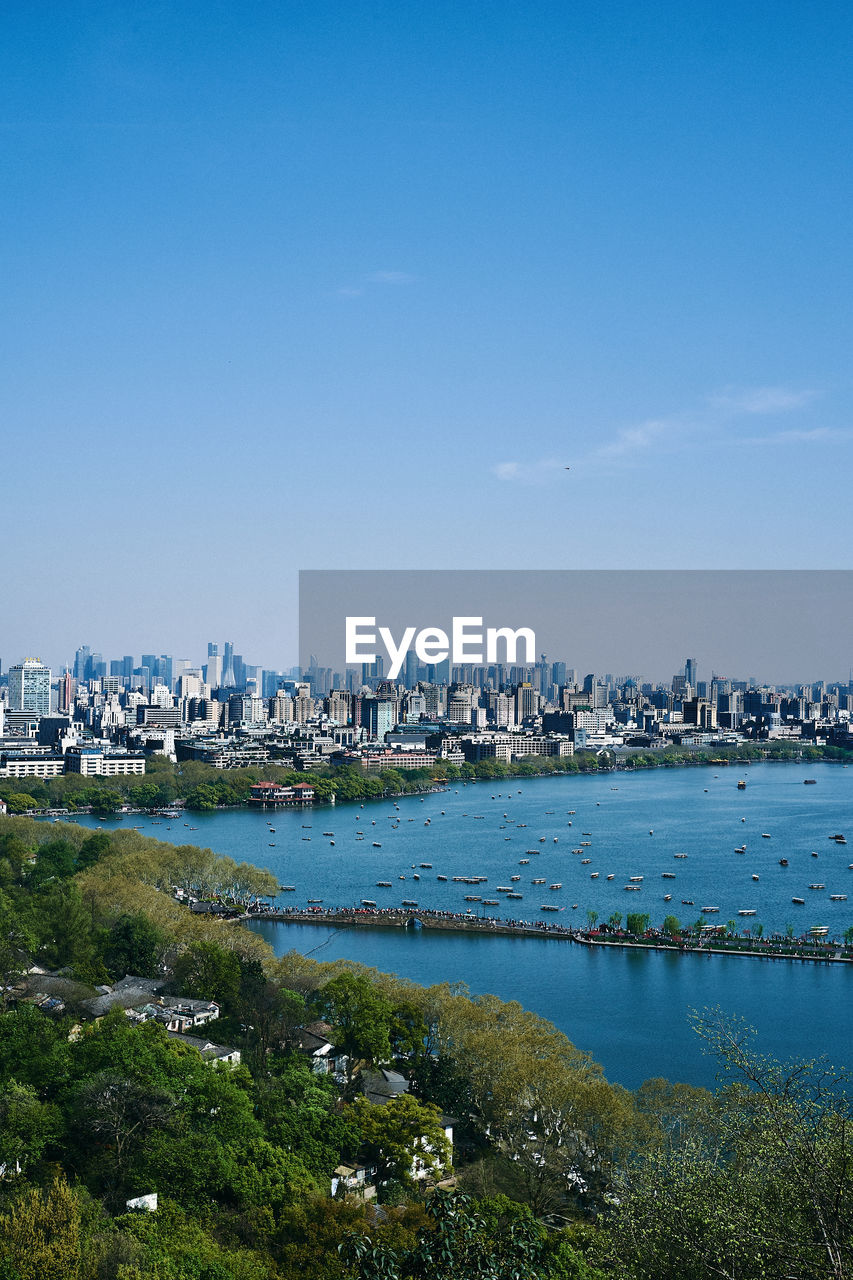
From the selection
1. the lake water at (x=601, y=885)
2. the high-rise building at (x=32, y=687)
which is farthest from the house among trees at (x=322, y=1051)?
the high-rise building at (x=32, y=687)

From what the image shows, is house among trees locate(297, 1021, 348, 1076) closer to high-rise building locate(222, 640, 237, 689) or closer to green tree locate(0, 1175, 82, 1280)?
green tree locate(0, 1175, 82, 1280)

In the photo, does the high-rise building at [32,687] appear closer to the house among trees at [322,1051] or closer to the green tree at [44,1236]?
the house among trees at [322,1051]

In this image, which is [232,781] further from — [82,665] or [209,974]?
[82,665]

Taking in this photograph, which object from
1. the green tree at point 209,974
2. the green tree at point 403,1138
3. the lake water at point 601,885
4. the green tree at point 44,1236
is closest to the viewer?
the green tree at point 44,1236

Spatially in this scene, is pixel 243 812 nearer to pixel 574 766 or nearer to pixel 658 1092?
pixel 574 766

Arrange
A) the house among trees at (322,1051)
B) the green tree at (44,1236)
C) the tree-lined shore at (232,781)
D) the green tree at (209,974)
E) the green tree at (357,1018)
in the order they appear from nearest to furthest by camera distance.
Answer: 1. the green tree at (44,1236)
2. the house among trees at (322,1051)
3. the green tree at (357,1018)
4. the green tree at (209,974)
5. the tree-lined shore at (232,781)

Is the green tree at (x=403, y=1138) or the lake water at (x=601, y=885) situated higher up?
the green tree at (x=403, y=1138)
